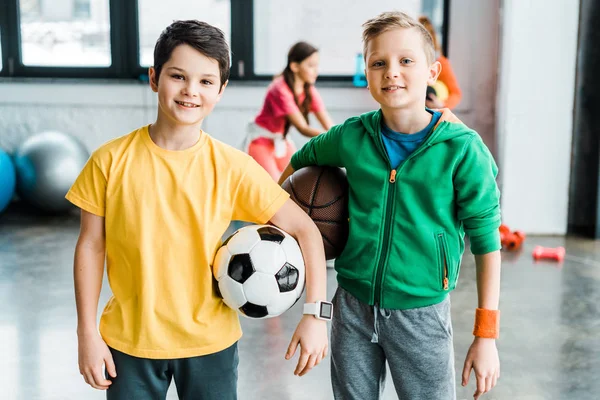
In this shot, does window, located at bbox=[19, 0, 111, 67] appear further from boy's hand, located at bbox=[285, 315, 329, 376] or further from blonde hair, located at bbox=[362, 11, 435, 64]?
boy's hand, located at bbox=[285, 315, 329, 376]

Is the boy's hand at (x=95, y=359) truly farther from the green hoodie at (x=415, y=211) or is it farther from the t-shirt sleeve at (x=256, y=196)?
the green hoodie at (x=415, y=211)

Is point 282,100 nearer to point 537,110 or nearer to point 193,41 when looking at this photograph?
point 537,110

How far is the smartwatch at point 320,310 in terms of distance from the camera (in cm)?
146

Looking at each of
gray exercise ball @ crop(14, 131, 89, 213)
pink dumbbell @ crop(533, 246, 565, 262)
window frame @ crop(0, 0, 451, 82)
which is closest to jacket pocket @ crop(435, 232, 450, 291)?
pink dumbbell @ crop(533, 246, 565, 262)

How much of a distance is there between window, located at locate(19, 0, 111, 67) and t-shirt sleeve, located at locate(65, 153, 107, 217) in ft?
16.7

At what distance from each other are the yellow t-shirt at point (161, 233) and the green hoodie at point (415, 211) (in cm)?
24

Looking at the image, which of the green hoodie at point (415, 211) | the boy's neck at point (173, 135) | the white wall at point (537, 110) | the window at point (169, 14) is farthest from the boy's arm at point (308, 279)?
the window at point (169, 14)

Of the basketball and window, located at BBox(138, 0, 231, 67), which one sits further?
window, located at BBox(138, 0, 231, 67)

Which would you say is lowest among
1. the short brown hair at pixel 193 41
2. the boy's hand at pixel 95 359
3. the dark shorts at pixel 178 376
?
the dark shorts at pixel 178 376

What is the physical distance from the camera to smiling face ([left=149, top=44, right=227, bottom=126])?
1.43m

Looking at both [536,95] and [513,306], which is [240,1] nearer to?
[536,95]

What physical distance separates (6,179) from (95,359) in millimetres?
4295

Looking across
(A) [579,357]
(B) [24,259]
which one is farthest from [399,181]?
(B) [24,259]

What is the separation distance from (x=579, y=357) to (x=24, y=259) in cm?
320
